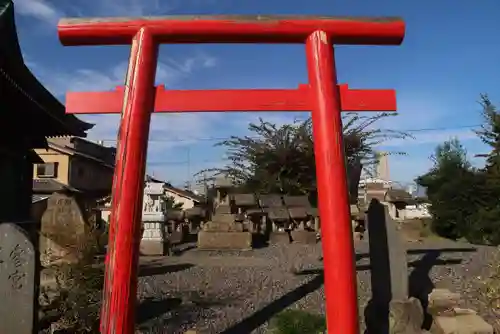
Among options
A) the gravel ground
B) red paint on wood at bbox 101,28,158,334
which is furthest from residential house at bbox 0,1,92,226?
red paint on wood at bbox 101,28,158,334

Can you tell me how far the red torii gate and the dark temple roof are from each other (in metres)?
4.61

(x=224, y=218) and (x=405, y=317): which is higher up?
(x=224, y=218)

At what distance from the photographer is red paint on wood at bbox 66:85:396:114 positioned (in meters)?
3.08

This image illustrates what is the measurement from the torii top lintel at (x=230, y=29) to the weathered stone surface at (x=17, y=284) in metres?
1.69

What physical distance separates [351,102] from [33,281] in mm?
2949

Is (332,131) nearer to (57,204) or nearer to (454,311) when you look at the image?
(454,311)

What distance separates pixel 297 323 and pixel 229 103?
96.2 inches

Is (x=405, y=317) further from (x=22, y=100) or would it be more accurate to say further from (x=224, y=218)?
(x=224, y=218)

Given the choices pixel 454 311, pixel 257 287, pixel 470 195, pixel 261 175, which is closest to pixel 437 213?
pixel 470 195

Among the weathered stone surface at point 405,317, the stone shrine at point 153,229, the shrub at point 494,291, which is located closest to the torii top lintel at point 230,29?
the weathered stone surface at point 405,317

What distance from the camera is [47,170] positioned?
74.0 ft

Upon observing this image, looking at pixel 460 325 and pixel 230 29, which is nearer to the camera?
pixel 230 29

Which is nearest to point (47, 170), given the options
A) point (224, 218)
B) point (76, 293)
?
point (224, 218)

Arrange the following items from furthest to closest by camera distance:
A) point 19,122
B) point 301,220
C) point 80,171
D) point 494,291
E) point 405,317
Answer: point 80,171 → point 301,220 → point 19,122 → point 494,291 → point 405,317
